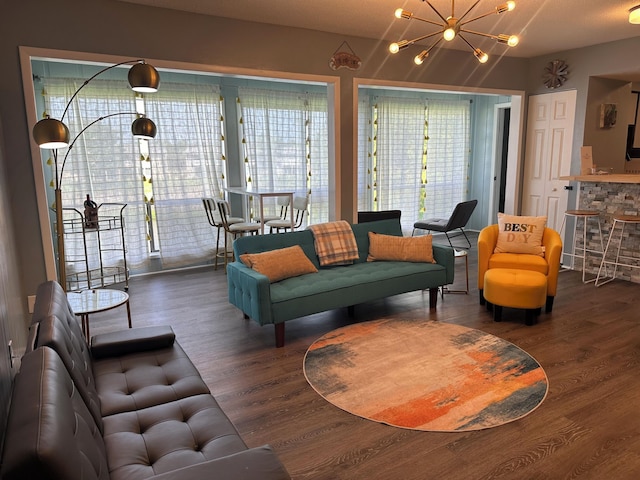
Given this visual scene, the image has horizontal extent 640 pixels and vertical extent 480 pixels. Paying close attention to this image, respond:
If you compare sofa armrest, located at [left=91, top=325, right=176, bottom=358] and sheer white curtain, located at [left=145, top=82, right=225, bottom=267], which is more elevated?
sheer white curtain, located at [left=145, top=82, right=225, bottom=267]

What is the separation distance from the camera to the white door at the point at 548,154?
19.8ft

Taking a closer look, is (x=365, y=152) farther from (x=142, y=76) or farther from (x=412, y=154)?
(x=142, y=76)

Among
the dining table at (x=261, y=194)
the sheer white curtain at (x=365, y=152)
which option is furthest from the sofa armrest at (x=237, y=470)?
the sheer white curtain at (x=365, y=152)

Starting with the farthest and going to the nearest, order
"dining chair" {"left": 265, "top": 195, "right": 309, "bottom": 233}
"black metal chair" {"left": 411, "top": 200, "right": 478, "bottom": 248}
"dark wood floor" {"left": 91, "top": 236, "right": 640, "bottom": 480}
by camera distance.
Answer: "black metal chair" {"left": 411, "top": 200, "right": 478, "bottom": 248} < "dining chair" {"left": 265, "top": 195, "right": 309, "bottom": 233} < "dark wood floor" {"left": 91, "top": 236, "right": 640, "bottom": 480}

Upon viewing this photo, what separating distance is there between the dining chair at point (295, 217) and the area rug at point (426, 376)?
2.28m

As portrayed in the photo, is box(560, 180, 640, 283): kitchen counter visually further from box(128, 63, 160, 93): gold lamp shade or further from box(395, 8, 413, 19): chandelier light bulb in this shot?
box(128, 63, 160, 93): gold lamp shade

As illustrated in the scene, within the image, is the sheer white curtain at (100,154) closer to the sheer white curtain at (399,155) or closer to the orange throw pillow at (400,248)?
the orange throw pillow at (400,248)

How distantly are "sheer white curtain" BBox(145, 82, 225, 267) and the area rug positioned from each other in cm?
301

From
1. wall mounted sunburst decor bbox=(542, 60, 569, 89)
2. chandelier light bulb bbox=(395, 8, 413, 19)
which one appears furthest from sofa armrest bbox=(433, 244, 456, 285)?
wall mounted sunburst decor bbox=(542, 60, 569, 89)

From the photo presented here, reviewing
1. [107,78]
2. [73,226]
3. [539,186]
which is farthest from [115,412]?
[539,186]

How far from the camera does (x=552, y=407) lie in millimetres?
2660

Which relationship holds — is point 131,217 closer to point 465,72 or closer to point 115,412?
point 115,412

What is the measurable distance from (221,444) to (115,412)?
57 centimetres

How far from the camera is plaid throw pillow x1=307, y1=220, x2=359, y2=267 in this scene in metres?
4.23
